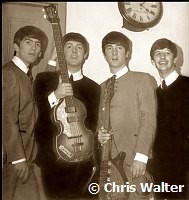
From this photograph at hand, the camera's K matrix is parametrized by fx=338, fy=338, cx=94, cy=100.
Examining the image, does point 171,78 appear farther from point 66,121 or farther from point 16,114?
point 16,114

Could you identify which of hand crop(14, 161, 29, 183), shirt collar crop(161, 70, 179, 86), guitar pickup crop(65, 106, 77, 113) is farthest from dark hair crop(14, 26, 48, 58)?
shirt collar crop(161, 70, 179, 86)

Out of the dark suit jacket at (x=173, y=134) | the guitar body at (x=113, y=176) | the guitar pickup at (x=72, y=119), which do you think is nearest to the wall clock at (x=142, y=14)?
the dark suit jacket at (x=173, y=134)

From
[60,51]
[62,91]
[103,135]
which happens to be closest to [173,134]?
[103,135]

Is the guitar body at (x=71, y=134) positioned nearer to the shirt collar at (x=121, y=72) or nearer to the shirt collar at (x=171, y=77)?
the shirt collar at (x=121, y=72)

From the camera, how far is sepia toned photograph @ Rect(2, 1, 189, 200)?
1.74m

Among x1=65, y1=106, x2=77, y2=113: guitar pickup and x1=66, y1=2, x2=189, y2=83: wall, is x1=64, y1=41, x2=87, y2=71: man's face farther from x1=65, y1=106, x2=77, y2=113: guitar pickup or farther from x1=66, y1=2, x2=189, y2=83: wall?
x1=65, y1=106, x2=77, y2=113: guitar pickup

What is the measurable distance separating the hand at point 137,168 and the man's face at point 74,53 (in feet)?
1.95

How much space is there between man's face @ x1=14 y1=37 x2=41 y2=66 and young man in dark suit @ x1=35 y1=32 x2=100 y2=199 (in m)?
0.08

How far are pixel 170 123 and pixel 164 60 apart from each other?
1.14ft

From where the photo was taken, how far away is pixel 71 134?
5.71 ft

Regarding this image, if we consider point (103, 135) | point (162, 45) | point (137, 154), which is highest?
point (162, 45)

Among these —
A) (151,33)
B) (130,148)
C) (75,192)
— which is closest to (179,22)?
(151,33)

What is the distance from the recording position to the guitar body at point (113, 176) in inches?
69.8

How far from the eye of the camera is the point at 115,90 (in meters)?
1.80
